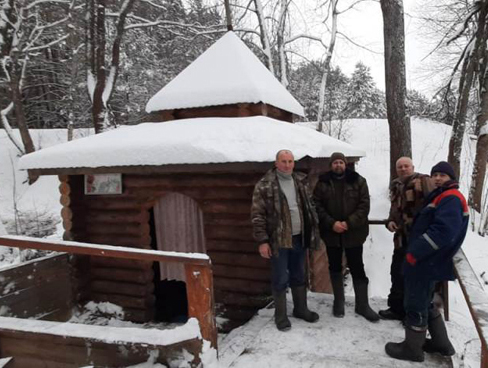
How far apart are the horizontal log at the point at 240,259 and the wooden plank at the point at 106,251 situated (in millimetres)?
2431

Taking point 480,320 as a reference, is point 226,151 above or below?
above

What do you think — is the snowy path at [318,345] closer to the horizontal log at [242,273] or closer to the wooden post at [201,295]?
the wooden post at [201,295]

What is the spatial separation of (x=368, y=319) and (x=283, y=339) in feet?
3.53

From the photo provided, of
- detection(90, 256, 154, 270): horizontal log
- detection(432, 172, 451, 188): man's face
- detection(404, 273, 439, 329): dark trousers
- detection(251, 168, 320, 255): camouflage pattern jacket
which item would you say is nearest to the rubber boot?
detection(251, 168, 320, 255): camouflage pattern jacket

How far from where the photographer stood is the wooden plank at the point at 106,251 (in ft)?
9.45

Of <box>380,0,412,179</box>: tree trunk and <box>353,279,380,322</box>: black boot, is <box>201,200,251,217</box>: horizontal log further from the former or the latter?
<box>380,0,412,179</box>: tree trunk

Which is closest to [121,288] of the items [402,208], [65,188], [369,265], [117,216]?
[117,216]

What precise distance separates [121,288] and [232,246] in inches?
91.5

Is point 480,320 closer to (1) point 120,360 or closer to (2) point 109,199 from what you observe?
(1) point 120,360

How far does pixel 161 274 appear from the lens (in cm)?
671

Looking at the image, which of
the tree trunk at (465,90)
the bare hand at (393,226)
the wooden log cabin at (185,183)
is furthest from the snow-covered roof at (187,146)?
the tree trunk at (465,90)

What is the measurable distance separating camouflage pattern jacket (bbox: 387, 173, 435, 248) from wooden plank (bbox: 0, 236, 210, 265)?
2160 millimetres

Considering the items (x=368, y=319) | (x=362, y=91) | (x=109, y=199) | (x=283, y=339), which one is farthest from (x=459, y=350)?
(x=362, y=91)

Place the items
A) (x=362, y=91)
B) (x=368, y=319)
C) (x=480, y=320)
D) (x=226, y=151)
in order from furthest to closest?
1. (x=362, y=91)
2. (x=226, y=151)
3. (x=368, y=319)
4. (x=480, y=320)
